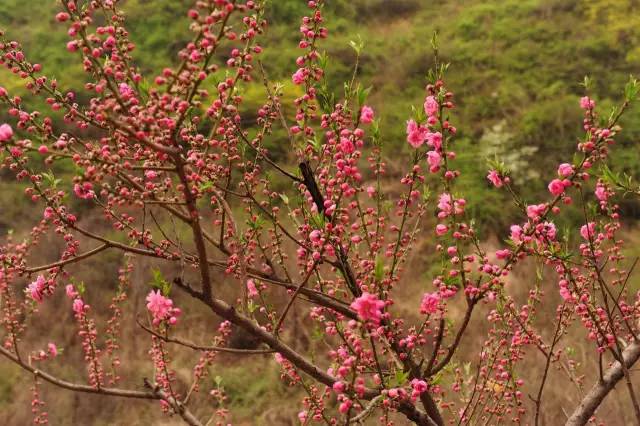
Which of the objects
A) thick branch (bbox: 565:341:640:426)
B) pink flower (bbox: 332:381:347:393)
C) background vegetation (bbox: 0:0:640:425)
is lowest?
pink flower (bbox: 332:381:347:393)

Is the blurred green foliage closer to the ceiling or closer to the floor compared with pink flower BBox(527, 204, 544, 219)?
closer to the ceiling

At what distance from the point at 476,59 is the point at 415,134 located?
38.8ft

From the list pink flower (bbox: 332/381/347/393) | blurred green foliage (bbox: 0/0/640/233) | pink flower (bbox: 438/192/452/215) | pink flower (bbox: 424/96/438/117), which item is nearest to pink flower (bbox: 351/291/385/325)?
pink flower (bbox: 332/381/347/393)

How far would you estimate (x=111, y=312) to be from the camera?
945 centimetres

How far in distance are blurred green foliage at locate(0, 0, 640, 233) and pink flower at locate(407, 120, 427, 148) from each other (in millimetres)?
8088

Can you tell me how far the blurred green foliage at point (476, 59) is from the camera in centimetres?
1035

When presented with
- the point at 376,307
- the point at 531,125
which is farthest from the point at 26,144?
the point at 531,125

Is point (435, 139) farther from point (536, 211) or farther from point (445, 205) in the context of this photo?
point (536, 211)

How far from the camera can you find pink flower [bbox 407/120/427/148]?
1867 mm

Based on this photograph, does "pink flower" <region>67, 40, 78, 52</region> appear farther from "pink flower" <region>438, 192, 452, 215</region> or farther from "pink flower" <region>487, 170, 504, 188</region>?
"pink flower" <region>487, 170, 504, 188</region>

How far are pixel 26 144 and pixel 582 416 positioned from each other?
2.34 m

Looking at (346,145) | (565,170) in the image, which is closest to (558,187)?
(565,170)

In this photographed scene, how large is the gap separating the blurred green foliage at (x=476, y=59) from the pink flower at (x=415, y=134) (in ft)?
26.5

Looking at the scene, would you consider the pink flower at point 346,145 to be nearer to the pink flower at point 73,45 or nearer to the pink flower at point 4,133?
the pink flower at point 73,45
